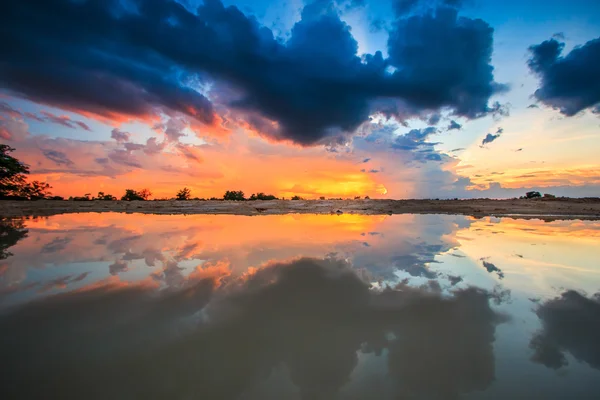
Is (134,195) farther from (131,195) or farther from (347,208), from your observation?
(347,208)

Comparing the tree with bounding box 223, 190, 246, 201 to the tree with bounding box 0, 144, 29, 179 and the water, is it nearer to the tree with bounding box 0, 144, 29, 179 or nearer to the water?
the tree with bounding box 0, 144, 29, 179

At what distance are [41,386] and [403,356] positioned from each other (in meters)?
2.89

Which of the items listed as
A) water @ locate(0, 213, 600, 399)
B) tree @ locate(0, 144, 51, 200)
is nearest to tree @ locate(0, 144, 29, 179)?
tree @ locate(0, 144, 51, 200)

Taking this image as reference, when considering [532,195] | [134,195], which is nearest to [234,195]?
[134,195]

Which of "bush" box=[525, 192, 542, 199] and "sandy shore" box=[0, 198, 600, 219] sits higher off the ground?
"bush" box=[525, 192, 542, 199]

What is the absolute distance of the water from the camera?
1.97m

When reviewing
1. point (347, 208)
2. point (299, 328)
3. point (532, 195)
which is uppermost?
point (532, 195)

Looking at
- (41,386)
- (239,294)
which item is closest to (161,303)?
(239,294)

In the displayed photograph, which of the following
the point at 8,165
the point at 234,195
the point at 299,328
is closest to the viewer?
the point at 299,328

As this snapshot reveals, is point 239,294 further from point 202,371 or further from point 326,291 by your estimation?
point 202,371

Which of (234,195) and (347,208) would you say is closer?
(347,208)

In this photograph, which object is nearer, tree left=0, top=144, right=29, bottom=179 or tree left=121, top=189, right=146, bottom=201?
tree left=0, top=144, right=29, bottom=179

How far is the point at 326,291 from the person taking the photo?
3984mm

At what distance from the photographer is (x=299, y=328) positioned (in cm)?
282
